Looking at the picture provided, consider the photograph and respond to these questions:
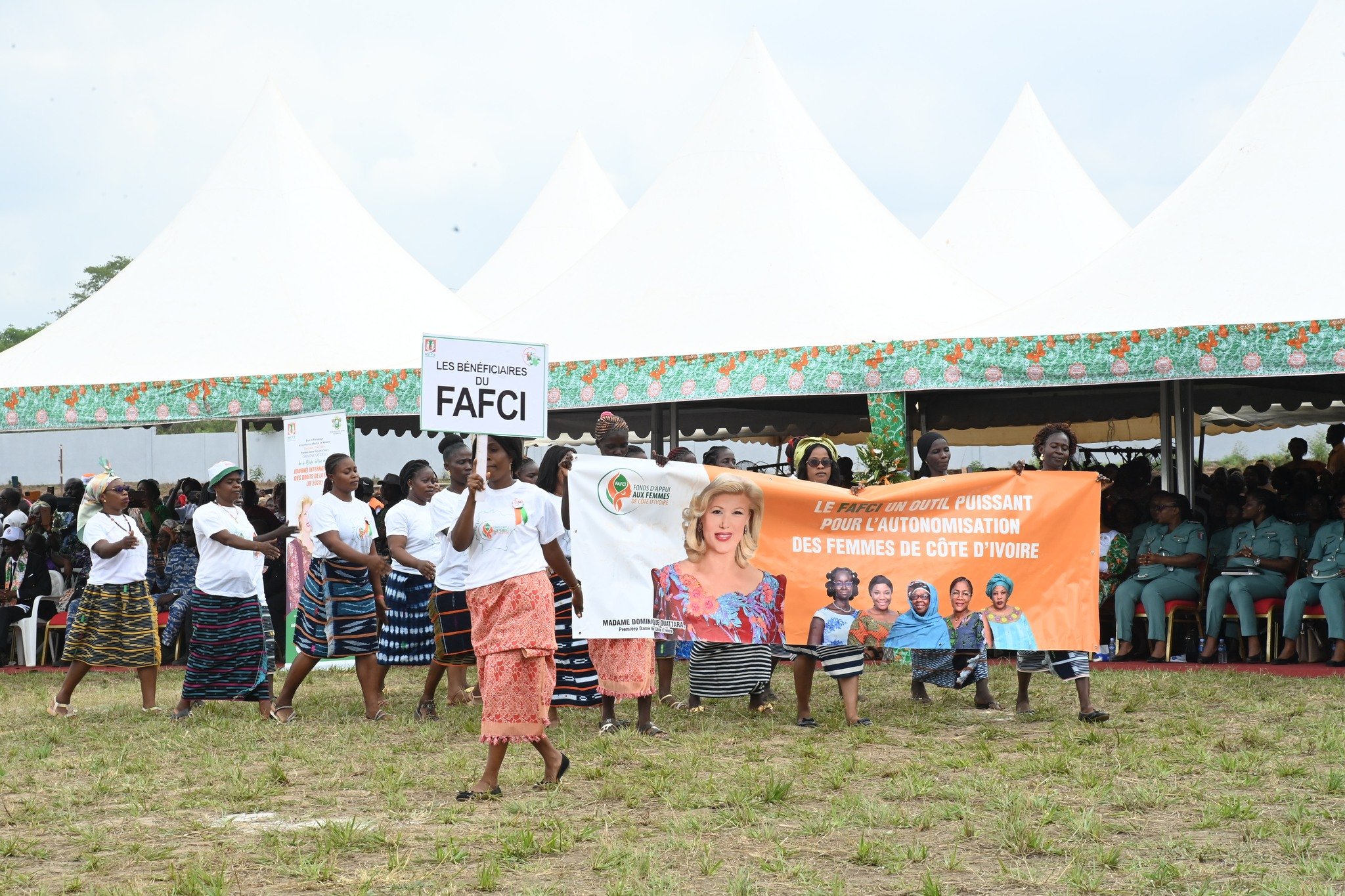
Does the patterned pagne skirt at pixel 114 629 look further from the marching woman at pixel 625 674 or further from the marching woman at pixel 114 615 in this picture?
the marching woman at pixel 625 674

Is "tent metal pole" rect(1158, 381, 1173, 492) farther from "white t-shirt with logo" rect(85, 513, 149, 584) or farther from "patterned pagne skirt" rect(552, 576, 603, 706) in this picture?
"white t-shirt with logo" rect(85, 513, 149, 584)

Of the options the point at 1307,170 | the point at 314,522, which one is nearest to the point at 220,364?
the point at 314,522

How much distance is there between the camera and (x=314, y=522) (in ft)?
28.2

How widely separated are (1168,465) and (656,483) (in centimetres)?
619

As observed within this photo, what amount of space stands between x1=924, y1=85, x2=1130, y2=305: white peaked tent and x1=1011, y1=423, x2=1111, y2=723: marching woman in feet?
40.4

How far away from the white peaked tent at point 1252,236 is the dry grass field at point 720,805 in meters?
3.46

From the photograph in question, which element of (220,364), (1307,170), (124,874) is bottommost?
(124,874)

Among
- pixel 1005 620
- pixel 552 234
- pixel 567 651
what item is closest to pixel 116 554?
pixel 567 651

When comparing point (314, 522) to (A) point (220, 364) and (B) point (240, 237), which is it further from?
(B) point (240, 237)

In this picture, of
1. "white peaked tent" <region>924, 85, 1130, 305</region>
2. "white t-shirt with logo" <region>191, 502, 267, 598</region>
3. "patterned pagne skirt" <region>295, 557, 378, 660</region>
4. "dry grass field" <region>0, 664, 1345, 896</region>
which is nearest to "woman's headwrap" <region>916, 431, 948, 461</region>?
"dry grass field" <region>0, 664, 1345, 896</region>

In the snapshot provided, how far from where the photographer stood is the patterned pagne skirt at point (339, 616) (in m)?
8.66

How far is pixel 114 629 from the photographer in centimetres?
932

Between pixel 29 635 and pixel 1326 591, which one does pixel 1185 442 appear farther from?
pixel 29 635

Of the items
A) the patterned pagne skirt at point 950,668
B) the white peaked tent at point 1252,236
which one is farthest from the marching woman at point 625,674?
the white peaked tent at point 1252,236
